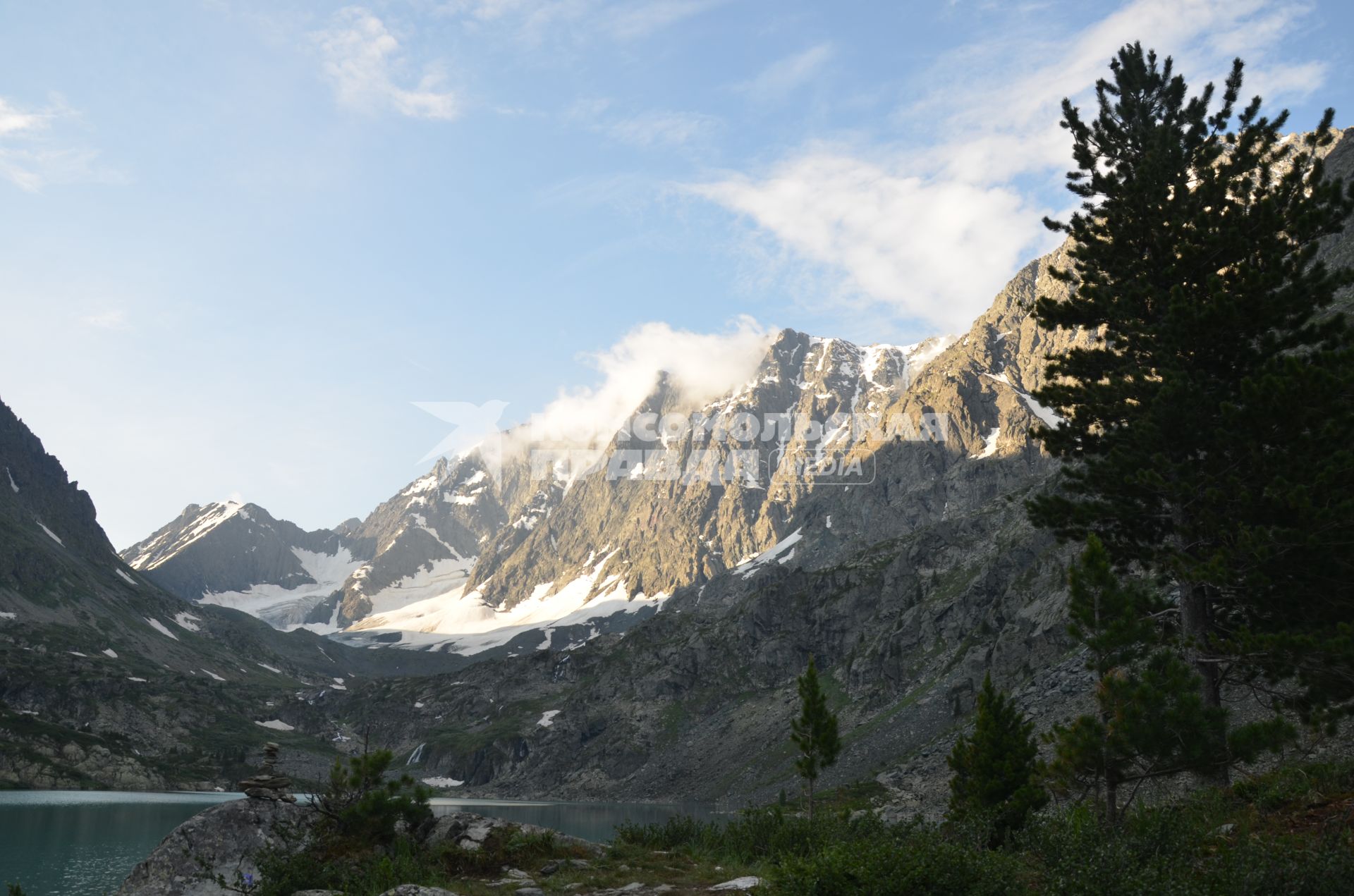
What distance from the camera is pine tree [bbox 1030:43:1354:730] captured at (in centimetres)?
2189

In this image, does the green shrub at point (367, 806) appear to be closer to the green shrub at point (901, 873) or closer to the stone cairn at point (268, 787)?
the stone cairn at point (268, 787)

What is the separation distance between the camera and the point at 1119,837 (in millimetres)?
14125

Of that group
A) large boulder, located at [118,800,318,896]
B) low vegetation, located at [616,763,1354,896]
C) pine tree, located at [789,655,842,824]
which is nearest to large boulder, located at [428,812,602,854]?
large boulder, located at [118,800,318,896]

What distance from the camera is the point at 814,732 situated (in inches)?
2120

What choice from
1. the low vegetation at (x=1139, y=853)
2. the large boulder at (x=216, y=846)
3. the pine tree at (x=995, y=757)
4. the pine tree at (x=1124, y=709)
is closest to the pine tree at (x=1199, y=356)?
the pine tree at (x=1124, y=709)

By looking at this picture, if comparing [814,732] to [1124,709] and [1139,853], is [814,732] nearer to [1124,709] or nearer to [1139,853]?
[1124,709]

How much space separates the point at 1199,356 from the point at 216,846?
1145 inches

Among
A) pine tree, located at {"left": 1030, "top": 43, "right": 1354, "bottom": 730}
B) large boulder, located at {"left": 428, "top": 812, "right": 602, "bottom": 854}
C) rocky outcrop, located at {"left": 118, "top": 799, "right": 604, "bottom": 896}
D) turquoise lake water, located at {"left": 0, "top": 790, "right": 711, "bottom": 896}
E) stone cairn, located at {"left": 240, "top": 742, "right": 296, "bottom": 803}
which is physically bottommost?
turquoise lake water, located at {"left": 0, "top": 790, "right": 711, "bottom": 896}

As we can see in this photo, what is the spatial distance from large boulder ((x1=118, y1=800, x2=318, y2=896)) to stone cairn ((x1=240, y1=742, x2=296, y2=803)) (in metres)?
0.16

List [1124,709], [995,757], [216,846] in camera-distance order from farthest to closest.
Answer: [995,757] < [216,846] < [1124,709]

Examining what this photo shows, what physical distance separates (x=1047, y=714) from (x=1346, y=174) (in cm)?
12084

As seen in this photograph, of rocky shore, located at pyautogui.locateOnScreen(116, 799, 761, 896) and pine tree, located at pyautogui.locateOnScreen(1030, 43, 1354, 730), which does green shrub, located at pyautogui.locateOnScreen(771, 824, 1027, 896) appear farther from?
pine tree, located at pyautogui.locateOnScreen(1030, 43, 1354, 730)

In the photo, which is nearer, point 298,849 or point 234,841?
point 298,849

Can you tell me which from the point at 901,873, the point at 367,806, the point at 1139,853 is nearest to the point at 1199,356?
the point at 1139,853
